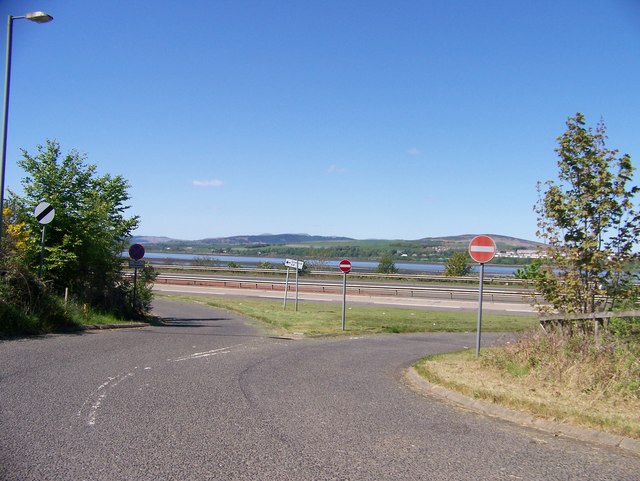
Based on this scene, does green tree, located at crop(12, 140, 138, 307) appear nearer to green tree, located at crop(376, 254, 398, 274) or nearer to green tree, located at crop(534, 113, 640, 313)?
green tree, located at crop(534, 113, 640, 313)

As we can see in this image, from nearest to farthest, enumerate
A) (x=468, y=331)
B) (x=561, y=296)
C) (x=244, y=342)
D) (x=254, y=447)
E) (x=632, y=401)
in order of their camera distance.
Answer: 1. (x=254, y=447)
2. (x=632, y=401)
3. (x=561, y=296)
4. (x=244, y=342)
5. (x=468, y=331)

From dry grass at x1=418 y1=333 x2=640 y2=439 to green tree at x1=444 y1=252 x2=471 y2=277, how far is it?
56.6 metres

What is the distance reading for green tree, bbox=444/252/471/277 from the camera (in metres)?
66.3

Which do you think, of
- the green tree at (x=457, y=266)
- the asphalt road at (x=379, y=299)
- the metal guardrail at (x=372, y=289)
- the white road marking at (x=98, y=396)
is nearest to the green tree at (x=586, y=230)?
the white road marking at (x=98, y=396)

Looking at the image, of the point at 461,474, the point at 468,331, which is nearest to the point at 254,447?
the point at 461,474

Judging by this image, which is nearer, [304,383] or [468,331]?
[304,383]

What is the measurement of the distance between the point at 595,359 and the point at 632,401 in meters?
1.24

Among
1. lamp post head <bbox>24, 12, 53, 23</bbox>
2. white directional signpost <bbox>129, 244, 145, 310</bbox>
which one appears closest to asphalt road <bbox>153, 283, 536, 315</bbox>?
white directional signpost <bbox>129, 244, 145, 310</bbox>

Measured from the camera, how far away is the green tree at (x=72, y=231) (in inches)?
673

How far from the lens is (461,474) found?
5148mm

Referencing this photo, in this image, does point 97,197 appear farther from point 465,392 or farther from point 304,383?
point 465,392

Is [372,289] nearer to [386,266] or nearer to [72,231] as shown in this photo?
[386,266]

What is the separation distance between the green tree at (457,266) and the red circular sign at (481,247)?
54.5 meters

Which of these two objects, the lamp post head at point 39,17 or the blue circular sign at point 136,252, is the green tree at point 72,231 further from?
the lamp post head at point 39,17
